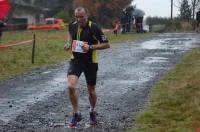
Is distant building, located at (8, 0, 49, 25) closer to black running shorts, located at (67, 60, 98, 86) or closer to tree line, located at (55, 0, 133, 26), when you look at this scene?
tree line, located at (55, 0, 133, 26)

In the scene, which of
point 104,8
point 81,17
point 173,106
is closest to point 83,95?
point 173,106

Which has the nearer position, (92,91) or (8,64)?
(92,91)

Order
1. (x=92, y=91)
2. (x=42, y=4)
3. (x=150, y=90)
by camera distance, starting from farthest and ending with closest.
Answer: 1. (x=42, y=4)
2. (x=150, y=90)
3. (x=92, y=91)

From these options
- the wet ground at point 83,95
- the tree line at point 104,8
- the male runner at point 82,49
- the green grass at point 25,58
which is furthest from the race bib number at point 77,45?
the tree line at point 104,8

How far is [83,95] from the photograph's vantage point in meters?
12.8

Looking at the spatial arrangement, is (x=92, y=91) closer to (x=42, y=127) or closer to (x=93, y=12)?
(x=42, y=127)

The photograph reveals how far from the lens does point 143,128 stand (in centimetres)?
916

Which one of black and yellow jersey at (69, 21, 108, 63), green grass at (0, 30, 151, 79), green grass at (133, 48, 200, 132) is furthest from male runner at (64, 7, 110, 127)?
green grass at (0, 30, 151, 79)

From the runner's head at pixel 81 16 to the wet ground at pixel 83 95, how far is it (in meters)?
1.72

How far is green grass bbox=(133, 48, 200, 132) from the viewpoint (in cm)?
926

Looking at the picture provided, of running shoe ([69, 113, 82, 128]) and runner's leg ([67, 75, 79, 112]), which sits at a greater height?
runner's leg ([67, 75, 79, 112])

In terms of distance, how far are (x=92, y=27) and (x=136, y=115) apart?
74.5 inches

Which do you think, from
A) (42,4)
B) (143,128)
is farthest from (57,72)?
(42,4)

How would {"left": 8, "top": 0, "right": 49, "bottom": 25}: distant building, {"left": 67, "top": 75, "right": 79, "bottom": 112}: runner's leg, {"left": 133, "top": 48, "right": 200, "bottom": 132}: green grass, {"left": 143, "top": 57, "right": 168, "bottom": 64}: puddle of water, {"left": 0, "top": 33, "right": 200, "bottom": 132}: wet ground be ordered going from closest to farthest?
{"left": 133, "top": 48, "right": 200, "bottom": 132}: green grass
{"left": 67, "top": 75, "right": 79, "bottom": 112}: runner's leg
{"left": 0, "top": 33, "right": 200, "bottom": 132}: wet ground
{"left": 143, "top": 57, "right": 168, "bottom": 64}: puddle of water
{"left": 8, "top": 0, "right": 49, "bottom": 25}: distant building
